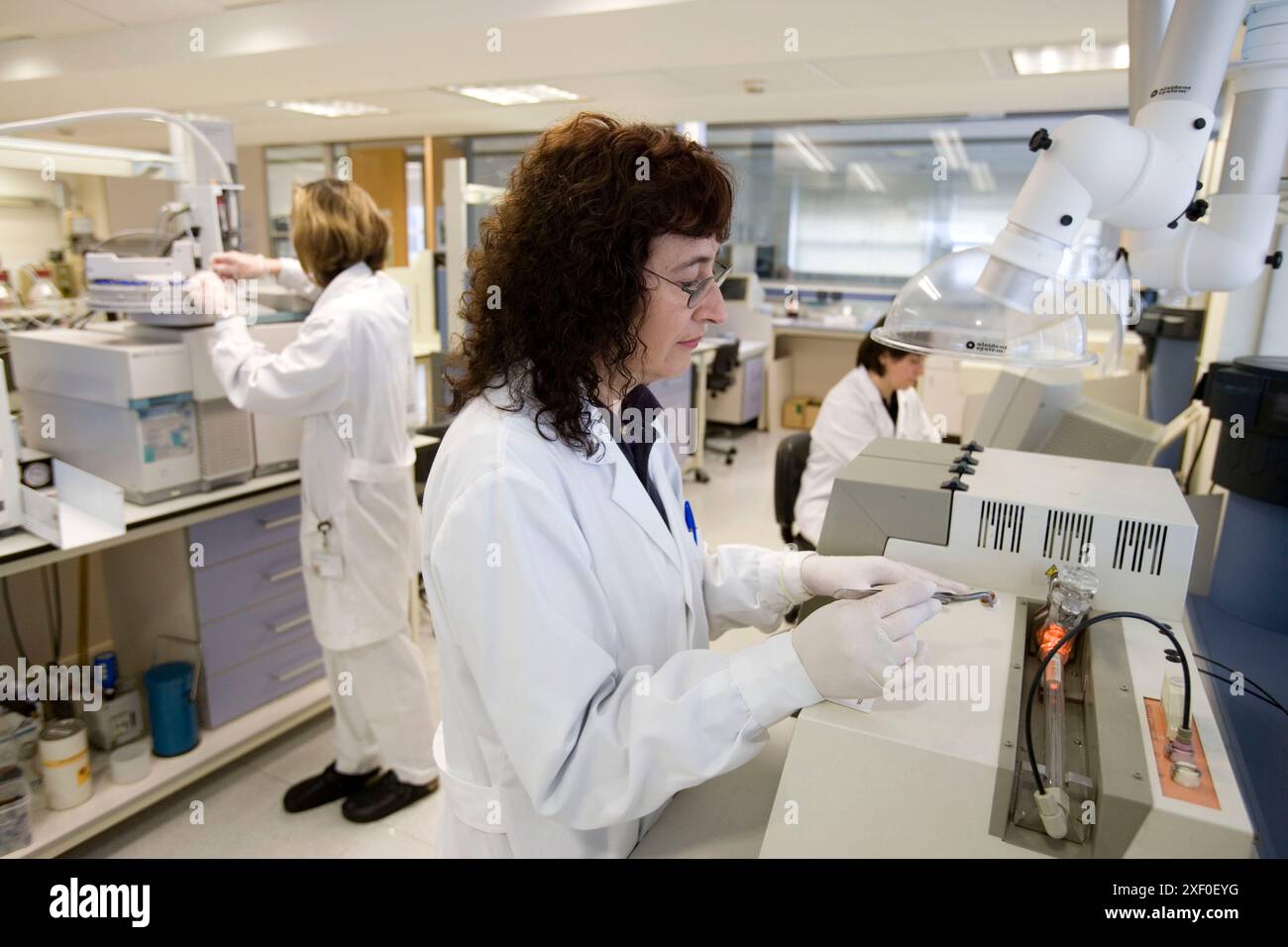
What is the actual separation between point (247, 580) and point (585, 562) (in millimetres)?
1687

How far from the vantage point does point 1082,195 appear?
3.08 ft

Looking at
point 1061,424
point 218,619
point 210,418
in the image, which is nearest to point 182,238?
point 210,418

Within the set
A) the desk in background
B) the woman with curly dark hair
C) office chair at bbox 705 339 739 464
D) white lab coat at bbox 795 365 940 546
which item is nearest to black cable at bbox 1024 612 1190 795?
the woman with curly dark hair

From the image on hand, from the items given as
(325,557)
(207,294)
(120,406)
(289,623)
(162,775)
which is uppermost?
(207,294)

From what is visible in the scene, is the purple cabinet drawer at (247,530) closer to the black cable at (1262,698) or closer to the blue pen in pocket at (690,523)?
the blue pen in pocket at (690,523)

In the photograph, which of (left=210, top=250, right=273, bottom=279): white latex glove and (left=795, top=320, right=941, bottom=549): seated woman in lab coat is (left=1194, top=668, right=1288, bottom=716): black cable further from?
(left=210, top=250, right=273, bottom=279): white latex glove

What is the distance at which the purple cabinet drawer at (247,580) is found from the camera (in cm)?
206

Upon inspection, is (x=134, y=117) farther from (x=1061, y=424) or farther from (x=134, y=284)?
(x=1061, y=424)

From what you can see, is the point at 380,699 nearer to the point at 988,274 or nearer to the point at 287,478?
the point at 287,478

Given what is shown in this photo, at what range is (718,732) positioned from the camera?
2.58 ft

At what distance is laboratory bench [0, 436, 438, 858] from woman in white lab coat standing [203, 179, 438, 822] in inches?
9.0

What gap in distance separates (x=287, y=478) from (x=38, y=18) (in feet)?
11.3

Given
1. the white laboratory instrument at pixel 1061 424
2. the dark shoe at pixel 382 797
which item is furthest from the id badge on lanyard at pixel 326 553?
the white laboratory instrument at pixel 1061 424
